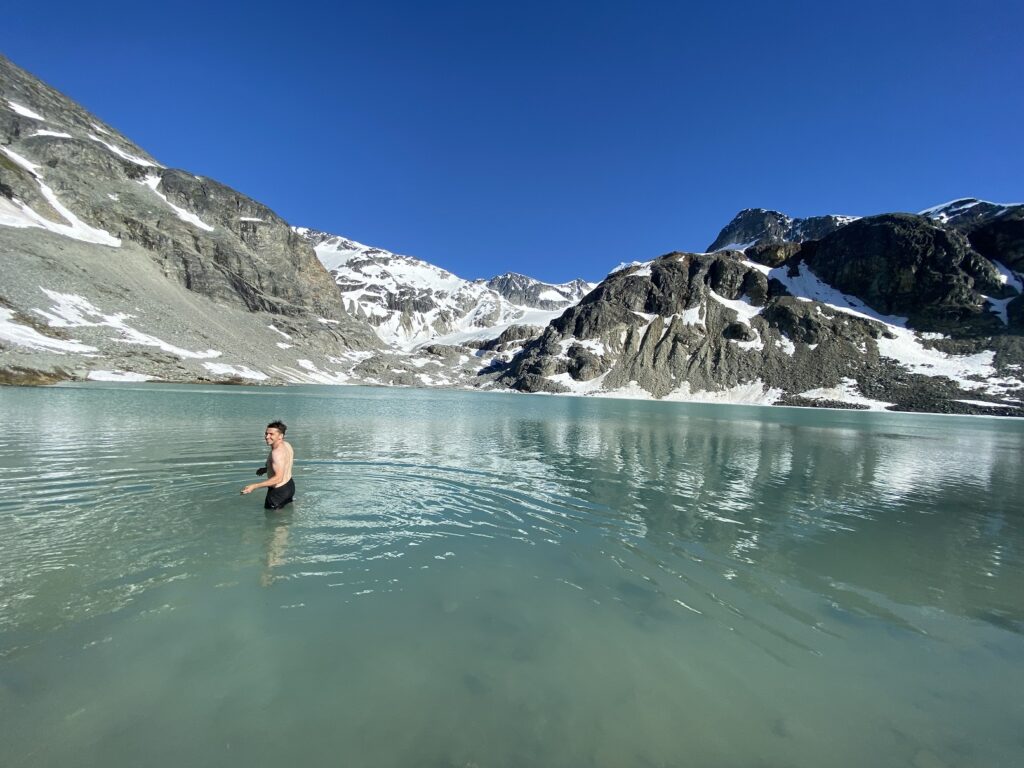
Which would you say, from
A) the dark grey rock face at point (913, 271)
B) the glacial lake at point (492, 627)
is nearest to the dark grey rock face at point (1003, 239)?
the dark grey rock face at point (913, 271)

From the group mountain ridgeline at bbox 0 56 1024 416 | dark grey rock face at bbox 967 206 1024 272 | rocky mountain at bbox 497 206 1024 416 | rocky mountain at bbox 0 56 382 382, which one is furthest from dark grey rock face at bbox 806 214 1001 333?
rocky mountain at bbox 0 56 382 382

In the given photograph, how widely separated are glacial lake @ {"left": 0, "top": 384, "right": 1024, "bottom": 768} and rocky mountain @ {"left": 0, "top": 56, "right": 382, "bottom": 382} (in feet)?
245

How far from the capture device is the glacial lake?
14.8 ft

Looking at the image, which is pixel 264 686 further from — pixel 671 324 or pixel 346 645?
pixel 671 324

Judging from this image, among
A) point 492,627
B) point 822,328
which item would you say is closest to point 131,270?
point 492,627

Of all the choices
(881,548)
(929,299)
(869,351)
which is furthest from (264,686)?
(929,299)

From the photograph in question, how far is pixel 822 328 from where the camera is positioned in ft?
500

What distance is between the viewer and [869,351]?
143625 millimetres

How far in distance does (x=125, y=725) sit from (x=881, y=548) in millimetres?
14135

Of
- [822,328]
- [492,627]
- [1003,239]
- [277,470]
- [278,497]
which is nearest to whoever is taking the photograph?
[492,627]

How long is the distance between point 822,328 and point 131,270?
659 ft

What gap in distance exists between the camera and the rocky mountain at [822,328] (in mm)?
131000

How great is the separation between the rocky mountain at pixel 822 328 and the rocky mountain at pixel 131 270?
86978 mm

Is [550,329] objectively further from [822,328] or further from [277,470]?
[277,470]
